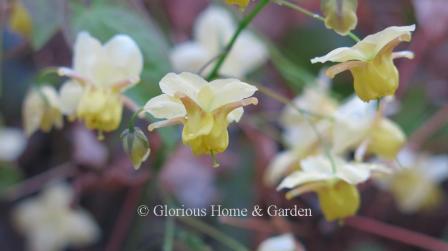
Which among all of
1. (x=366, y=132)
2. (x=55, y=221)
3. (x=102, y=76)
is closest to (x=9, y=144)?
(x=55, y=221)

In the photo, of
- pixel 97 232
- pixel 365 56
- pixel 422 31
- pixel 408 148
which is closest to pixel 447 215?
pixel 408 148

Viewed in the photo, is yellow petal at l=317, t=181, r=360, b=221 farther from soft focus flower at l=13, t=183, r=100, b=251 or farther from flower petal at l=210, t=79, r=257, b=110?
soft focus flower at l=13, t=183, r=100, b=251

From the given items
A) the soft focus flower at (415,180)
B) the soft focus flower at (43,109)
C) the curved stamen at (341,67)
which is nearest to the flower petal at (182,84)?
the curved stamen at (341,67)

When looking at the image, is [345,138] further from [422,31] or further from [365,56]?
[422,31]

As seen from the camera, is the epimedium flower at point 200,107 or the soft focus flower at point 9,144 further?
the soft focus flower at point 9,144

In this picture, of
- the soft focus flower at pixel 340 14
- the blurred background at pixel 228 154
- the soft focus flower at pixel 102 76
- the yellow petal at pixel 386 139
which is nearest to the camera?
the soft focus flower at pixel 340 14

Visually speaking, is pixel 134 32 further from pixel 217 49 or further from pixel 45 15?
pixel 217 49

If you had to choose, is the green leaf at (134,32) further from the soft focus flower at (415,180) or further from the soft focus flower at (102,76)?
the soft focus flower at (415,180)

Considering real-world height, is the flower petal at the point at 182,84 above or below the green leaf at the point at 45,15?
above
